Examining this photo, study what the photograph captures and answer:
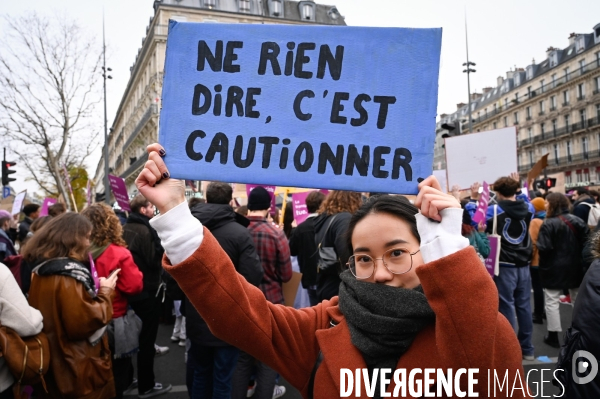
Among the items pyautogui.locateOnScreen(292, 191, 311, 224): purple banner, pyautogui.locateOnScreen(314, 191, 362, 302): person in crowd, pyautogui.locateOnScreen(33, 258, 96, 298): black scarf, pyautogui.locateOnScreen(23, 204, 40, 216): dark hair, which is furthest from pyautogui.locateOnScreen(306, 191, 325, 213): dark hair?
pyautogui.locateOnScreen(23, 204, 40, 216): dark hair

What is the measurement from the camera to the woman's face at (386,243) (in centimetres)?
146

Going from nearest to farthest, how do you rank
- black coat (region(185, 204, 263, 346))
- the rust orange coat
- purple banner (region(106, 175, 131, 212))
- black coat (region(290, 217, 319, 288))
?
the rust orange coat → black coat (region(185, 204, 263, 346)) → black coat (region(290, 217, 319, 288)) → purple banner (region(106, 175, 131, 212))

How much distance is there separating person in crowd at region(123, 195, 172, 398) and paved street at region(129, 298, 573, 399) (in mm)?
295

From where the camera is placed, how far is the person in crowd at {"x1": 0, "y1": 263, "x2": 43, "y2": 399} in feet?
8.25

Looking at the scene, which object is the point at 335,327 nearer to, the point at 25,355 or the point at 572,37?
the point at 25,355

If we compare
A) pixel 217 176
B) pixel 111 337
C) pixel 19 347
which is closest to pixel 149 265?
pixel 111 337

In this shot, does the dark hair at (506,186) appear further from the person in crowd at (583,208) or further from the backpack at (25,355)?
the backpack at (25,355)

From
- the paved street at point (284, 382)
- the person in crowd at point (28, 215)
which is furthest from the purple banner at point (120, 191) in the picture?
the paved street at point (284, 382)

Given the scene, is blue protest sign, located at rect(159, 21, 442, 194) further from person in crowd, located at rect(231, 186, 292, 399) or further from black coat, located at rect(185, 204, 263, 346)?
person in crowd, located at rect(231, 186, 292, 399)

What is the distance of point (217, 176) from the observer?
1668mm

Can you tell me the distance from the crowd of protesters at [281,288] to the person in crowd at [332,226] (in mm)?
15

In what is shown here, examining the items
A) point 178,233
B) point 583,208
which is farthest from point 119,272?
point 583,208

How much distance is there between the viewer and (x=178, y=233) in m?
1.43

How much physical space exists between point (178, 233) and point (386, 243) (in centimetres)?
70
